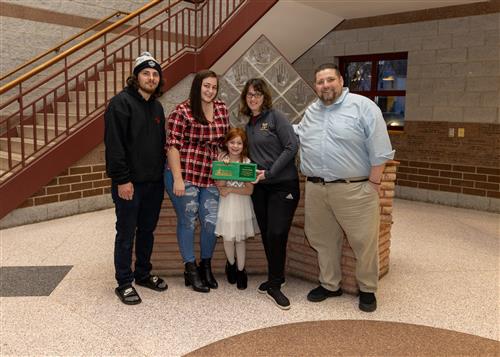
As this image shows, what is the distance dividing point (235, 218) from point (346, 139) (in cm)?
90

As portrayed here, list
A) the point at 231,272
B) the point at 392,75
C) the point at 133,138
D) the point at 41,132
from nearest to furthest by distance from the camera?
the point at 133,138
the point at 231,272
the point at 41,132
the point at 392,75

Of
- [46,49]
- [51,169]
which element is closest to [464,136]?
[51,169]

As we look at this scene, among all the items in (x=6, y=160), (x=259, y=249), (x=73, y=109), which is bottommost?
(x=259, y=249)

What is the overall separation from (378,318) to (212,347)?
1.08 meters

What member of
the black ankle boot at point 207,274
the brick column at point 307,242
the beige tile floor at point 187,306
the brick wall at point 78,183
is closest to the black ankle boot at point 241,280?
the beige tile floor at point 187,306

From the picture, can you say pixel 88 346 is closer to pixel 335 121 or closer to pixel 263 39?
pixel 335 121

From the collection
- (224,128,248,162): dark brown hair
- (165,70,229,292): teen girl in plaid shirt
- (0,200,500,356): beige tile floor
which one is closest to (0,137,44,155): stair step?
(0,200,500,356): beige tile floor

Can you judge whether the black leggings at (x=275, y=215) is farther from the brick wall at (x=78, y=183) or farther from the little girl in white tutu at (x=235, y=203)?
the brick wall at (x=78, y=183)

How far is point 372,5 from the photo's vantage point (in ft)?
19.9

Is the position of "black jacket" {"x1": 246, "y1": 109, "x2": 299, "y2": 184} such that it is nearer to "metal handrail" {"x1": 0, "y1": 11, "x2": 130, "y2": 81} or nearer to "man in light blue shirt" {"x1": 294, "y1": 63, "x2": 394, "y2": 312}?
"man in light blue shirt" {"x1": 294, "y1": 63, "x2": 394, "y2": 312}

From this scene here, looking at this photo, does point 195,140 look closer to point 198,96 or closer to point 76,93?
point 198,96

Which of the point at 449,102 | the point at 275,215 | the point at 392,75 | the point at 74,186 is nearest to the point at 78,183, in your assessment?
the point at 74,186

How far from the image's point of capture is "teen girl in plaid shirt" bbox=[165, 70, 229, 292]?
2748mm

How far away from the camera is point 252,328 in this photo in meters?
2.52
